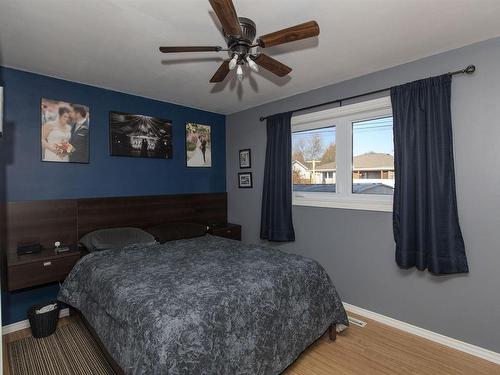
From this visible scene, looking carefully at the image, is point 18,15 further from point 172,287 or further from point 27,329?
point 27,329

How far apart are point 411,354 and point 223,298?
1776 millimetres

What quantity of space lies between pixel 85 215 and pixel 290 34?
2803 mm

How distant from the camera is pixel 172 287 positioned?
1.92 metres

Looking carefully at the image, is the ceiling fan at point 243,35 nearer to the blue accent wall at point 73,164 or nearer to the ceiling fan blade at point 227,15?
the ceiling fan blade at point 227,15

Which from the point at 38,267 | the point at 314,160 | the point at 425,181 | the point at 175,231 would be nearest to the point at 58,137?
the point at 38,267

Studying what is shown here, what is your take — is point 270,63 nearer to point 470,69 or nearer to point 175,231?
point 470,69

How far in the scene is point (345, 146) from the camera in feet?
10.7

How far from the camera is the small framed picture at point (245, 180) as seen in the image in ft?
13.9

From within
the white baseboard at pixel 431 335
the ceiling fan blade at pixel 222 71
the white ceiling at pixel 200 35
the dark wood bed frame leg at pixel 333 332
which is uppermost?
the white ceiling at pixel 200 35

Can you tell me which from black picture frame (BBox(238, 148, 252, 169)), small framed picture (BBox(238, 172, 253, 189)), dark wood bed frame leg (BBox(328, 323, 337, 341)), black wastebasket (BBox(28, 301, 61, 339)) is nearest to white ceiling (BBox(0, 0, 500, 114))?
black picture frame (BBox(238, 148, 252, 169))

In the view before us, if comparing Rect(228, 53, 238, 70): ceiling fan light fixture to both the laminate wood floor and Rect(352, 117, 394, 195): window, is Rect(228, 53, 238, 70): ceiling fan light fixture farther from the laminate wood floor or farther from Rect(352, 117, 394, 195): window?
the laminate wood floor

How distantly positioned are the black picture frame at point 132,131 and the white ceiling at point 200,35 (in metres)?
0.43

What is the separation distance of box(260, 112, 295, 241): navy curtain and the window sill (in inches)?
7.7

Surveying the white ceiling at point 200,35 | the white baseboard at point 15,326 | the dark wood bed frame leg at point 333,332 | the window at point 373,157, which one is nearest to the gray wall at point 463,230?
the white ceiling at point 200,35
